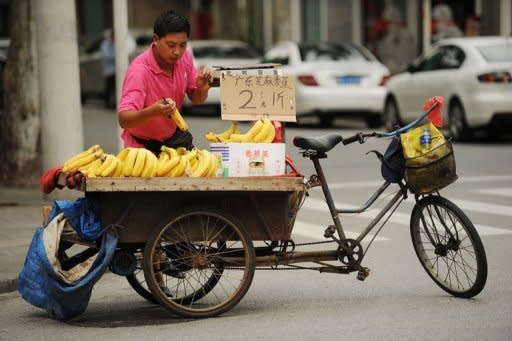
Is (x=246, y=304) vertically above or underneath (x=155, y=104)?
underneath

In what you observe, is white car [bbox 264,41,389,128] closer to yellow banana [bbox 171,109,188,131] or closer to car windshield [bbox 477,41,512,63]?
car windshield [bbox 477,41,512,63]

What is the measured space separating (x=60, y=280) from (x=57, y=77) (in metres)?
A: 5.30

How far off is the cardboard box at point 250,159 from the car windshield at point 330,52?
14.3 meters

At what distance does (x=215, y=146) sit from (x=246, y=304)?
1053 millimetres

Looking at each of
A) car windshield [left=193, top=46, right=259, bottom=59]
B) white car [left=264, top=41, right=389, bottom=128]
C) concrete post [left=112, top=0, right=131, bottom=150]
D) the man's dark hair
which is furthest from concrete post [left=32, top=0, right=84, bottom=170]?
car windshield [left=193, top=46, right=259, bottom=59]

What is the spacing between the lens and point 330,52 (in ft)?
70.7

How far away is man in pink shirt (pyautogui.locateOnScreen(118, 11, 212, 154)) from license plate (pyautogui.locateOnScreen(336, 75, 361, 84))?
1304 cm

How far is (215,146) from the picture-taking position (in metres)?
6.95

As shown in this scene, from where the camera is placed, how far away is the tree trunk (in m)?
14.0

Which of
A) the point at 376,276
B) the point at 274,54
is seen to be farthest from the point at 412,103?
the point at 376,276

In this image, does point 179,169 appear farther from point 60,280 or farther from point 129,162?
point 60,280

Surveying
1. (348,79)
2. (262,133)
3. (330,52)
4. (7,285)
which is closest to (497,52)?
(348,79)

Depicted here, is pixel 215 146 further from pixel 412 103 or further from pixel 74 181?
pixel 412 103

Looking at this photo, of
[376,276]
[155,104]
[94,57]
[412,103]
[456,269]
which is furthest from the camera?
[94,57]
